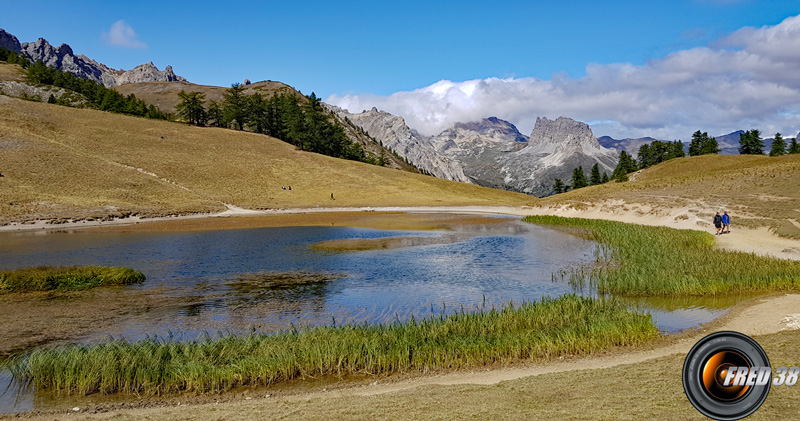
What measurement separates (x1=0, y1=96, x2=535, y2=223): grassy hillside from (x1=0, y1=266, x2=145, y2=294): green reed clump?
39.0m

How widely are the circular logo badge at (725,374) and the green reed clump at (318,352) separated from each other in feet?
26.2

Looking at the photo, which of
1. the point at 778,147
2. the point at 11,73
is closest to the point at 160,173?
the point at 11,73

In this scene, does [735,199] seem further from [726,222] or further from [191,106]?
[191,106]

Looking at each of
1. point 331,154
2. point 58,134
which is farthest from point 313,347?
point 331,154

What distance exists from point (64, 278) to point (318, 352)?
60.9 feet

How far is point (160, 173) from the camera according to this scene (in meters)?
86.4

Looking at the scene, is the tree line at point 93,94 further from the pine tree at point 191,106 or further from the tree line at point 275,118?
the tree line at point 275,118

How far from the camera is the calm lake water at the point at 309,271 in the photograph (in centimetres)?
1784

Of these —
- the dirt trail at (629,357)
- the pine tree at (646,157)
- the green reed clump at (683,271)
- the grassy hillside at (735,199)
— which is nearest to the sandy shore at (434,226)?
the grassy hillside at (735,199)

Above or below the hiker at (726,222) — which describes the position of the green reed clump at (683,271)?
below

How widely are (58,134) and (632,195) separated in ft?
335

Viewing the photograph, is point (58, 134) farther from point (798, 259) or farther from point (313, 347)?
point (798, 259)

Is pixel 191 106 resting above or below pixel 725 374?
above

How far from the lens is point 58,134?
303ft
